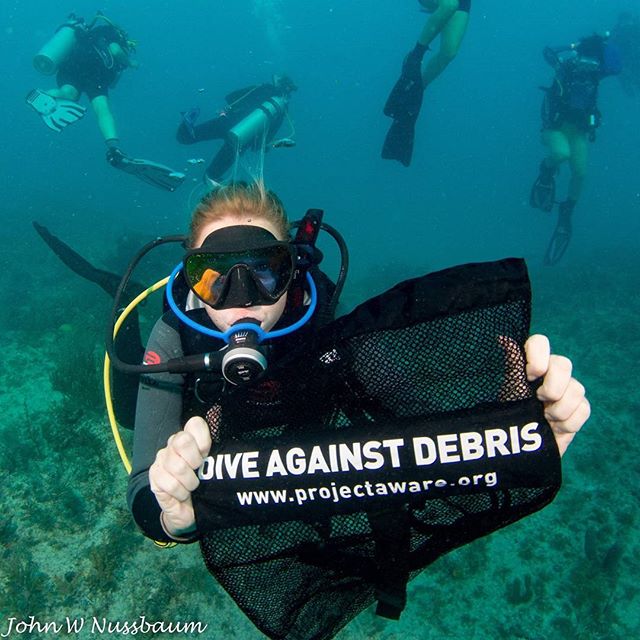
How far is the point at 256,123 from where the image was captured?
14023mm

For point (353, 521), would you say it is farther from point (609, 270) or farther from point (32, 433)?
point (609, 270)

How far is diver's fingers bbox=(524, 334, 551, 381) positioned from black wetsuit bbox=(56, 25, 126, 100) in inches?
619

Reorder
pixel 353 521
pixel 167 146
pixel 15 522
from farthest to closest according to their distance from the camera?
pixel 167 146
pixel 15 522
pixel 353 521

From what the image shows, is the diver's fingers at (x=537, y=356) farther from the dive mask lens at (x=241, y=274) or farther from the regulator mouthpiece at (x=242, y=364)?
the dive mask lens at (x=241, y=274)

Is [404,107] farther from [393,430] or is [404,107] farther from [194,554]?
[393,430]

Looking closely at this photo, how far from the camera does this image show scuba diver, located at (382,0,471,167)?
36.8 ft

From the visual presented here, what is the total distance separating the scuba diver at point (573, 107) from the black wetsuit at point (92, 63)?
13.3 meters

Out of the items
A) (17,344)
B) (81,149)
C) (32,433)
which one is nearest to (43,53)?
(17,344)

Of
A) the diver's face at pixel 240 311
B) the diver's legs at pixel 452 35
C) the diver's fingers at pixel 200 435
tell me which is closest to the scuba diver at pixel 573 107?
the diver's legs at pixel 452 35

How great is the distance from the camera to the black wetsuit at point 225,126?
14258mm

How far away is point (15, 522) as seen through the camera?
5520 millimetres

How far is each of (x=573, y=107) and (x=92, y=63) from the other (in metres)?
14.4

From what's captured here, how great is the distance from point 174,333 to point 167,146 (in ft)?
322

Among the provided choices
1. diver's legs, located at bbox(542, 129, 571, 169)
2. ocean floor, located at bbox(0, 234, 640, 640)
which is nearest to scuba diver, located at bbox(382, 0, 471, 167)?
diver's legs, located at bbox(542, 129, 571, 169)
